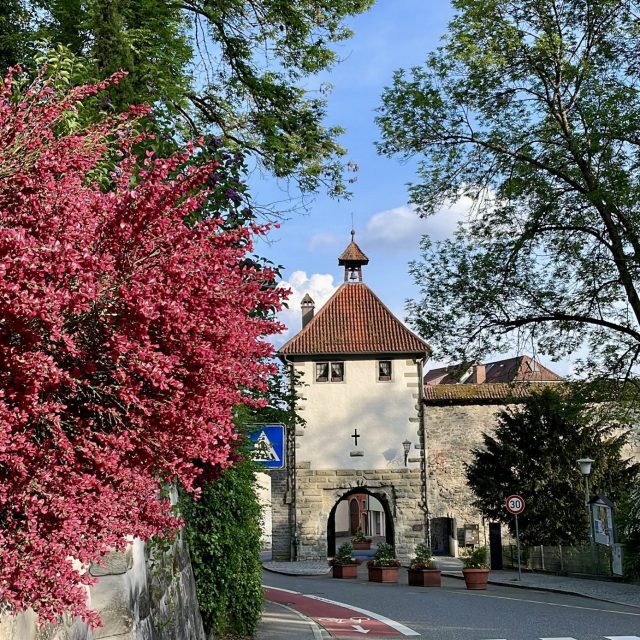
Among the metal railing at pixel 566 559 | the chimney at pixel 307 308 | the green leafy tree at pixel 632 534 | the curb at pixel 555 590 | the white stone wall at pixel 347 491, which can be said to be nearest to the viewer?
the curb at pixel 555 590

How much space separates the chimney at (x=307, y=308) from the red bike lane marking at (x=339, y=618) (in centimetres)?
2064

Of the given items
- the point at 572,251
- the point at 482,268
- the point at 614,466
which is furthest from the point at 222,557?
the point at 614,466

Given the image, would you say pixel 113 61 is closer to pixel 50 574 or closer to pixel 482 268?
pixel 50 574

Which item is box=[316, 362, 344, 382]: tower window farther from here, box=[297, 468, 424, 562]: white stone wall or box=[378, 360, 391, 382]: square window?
box=[297, 468, 424, 562]: white stone wall

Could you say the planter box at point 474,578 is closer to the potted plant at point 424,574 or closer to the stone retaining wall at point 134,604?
the potted plant at point 424,574

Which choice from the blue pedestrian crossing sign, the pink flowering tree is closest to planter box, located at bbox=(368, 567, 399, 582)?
the blue pedestrian crossing sign

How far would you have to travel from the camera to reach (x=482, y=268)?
58.5 feet

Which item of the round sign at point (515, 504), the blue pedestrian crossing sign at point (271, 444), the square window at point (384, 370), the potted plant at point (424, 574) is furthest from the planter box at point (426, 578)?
the blue pedestrian crossing sign at point (271, 444)

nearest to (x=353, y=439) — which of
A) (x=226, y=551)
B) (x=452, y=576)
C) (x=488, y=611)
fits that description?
(x=452, y=576)

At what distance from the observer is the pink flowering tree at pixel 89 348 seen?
311 cm

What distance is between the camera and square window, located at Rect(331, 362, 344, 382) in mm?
32969

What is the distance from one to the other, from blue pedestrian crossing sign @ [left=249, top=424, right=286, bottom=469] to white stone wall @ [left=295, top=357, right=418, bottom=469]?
22.4 meters

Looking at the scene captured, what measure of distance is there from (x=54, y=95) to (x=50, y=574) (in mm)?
2281

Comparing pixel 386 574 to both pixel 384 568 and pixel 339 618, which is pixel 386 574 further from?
pixel 339 618
